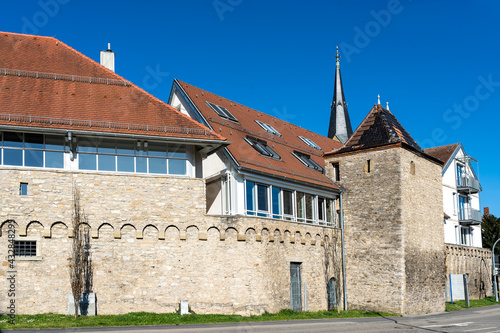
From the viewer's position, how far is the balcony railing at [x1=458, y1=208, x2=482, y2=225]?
4438 cm

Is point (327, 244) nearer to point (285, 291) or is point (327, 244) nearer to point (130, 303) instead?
point (285, 291)

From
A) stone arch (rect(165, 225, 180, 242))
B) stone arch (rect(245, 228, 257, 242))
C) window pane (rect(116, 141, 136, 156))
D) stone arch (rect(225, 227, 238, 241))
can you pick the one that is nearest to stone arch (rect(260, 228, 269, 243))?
stone arch (rect(245, 228, 257, 242))

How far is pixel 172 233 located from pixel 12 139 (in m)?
6.68

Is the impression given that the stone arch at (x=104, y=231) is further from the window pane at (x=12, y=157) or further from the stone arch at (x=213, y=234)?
the stone arch at (x=213, y=234)

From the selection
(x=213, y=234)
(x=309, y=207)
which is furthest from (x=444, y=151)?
(x=213, y=234)

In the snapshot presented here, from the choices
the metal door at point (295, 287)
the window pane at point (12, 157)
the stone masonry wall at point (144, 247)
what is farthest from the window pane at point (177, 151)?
the metal door at point (295, 287)

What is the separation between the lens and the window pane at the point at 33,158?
21219 mm

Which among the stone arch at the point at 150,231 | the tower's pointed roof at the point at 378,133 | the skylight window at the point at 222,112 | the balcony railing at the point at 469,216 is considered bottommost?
the stone arch at the point at 150,231

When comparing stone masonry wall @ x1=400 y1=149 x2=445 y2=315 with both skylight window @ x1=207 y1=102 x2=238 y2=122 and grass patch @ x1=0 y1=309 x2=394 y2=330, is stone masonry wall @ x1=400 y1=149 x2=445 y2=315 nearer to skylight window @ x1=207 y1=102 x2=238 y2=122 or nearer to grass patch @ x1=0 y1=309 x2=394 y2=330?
grass patch @ x1=0 y1=309 x2=394 y2=330

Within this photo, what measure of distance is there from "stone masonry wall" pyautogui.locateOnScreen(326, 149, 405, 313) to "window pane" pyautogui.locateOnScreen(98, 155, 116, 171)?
1242 cm

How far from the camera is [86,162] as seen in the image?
2216cm

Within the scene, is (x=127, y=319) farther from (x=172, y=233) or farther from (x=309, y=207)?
(x=309, y=207)

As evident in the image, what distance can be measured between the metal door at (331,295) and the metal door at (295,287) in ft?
7.88

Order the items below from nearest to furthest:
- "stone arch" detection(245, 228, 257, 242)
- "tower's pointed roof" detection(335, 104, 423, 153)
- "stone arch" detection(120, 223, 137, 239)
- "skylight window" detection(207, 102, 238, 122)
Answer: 1. "stone arch" detection(120, 223, 137, 239)
2. "stone arch" detection(245, 228, 257, 242)
3. "skylight window" detection(207, 102, 238, 122)
4. "tower's pointed roof" detection(335, 104, 423, 153)
